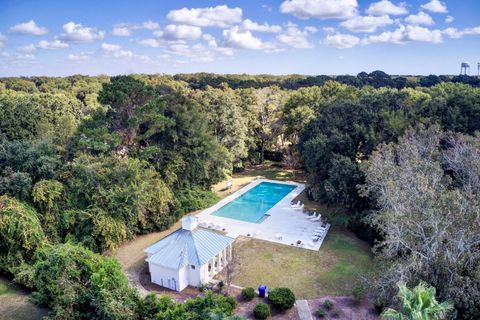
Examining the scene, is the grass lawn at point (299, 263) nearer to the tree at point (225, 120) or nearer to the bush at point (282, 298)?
the bush at point (282, 298)

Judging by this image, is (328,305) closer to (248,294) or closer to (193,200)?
(248,294)

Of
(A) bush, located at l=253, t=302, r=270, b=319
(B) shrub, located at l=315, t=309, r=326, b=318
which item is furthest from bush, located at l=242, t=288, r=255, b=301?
(B) shrub, located at l=315, t=309, r=326, b=318

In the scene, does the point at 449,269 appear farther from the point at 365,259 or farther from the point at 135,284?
the point at 135,284

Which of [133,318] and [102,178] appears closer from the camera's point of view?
[133,318]

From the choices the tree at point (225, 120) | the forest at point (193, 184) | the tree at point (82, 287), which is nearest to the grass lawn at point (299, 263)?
the forest at point (193, 184)

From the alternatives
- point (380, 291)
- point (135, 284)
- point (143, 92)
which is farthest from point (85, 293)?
point (143, 92)

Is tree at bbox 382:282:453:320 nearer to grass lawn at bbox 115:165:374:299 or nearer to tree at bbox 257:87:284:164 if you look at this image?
grass lawn at bbox 115:165:374:299

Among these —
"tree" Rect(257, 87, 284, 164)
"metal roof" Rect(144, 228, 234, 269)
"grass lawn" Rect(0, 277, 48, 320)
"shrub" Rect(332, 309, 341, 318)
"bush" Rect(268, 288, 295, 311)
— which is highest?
"tree" Rect(257, 87, 284, 164)
